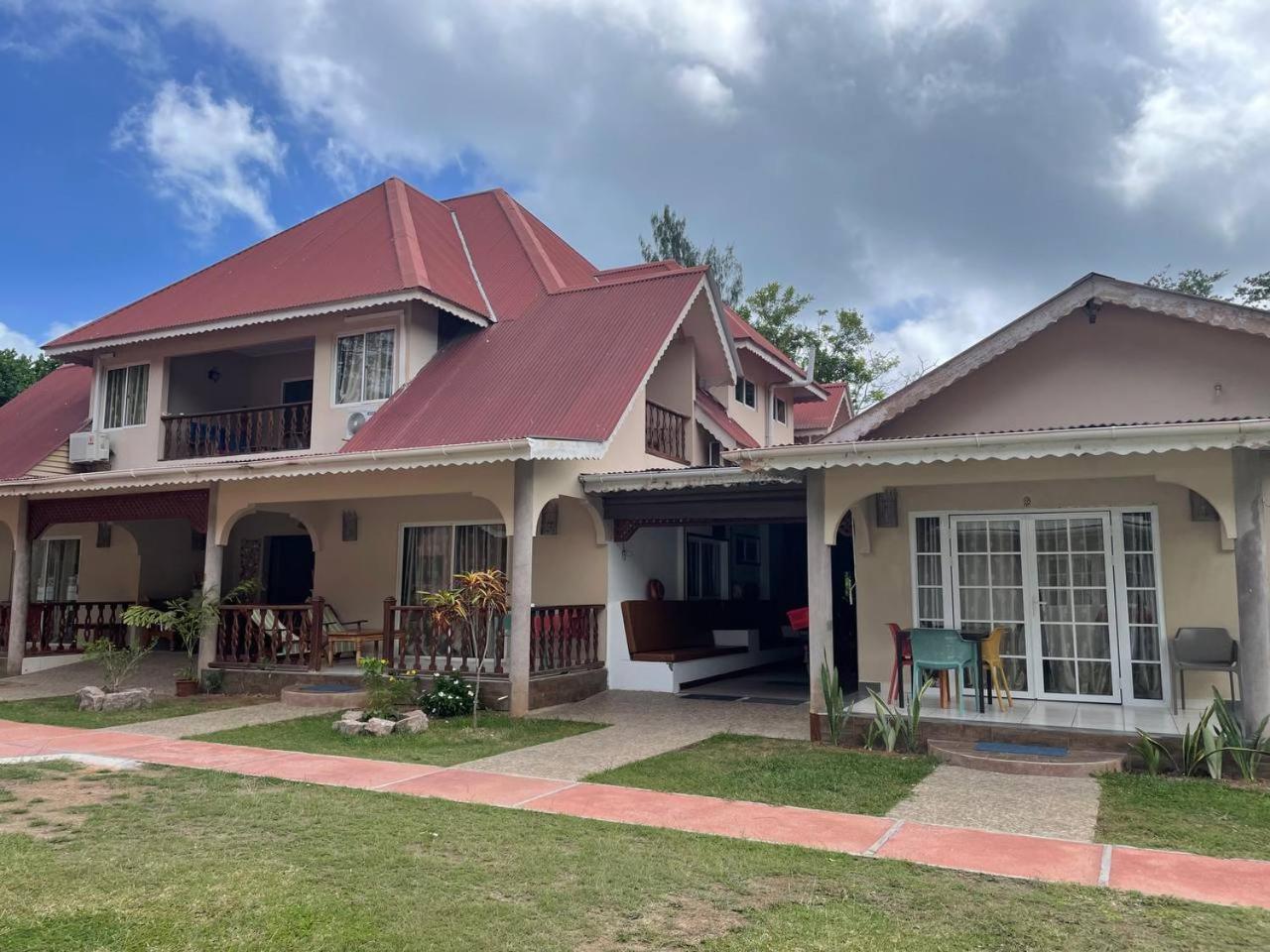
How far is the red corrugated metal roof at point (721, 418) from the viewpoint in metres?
16.2

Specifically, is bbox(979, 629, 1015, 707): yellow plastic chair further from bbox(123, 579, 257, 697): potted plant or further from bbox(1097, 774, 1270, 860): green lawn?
bbox(123, 579, 257, 697): potted plant

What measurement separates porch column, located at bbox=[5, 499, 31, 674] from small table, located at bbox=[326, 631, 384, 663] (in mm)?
5516

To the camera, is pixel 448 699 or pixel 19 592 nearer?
pixel 448 699

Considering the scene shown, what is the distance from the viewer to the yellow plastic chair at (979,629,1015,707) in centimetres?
915

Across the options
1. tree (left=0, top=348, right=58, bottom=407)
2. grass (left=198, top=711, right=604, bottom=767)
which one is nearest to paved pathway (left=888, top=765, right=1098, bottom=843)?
grass (left=198, top=711, right=604, bottom=767)

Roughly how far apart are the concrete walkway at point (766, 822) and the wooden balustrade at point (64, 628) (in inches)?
300

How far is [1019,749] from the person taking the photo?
26.3 ft

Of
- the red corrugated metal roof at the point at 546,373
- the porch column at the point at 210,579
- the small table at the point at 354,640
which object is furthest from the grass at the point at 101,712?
the red corrugated metal roof at the point at 546,373

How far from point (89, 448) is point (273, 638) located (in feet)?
18.8

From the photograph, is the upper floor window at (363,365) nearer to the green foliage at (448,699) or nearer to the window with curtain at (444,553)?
the window with curtain at (444,553)

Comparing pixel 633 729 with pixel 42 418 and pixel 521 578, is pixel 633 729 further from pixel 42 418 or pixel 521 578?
pixel 42 418

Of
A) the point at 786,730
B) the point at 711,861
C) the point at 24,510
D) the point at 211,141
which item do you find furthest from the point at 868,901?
the point at 211,141

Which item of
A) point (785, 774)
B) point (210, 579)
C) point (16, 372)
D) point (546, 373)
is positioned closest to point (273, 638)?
point (210, 579)

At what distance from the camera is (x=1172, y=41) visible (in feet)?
50.0
